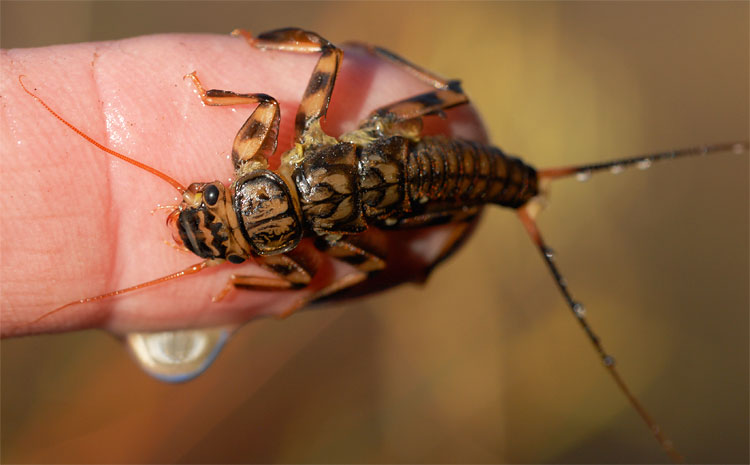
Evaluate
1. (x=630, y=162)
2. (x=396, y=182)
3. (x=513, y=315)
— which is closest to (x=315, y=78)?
(x=396, y=182)

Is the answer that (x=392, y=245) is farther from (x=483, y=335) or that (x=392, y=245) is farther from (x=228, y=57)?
(x=483, y=335)

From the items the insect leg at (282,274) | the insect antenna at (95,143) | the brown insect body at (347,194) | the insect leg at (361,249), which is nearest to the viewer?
the insect antenna at (95,143)

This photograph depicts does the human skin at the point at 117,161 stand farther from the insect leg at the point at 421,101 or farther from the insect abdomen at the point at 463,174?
the insect abdomen at the point at 463,174

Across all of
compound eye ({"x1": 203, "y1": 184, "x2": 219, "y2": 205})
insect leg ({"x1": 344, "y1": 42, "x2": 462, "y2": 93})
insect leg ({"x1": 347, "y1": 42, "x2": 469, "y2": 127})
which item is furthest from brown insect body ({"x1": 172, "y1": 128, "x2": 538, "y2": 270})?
insect leg ({"x1": 344, "y1": 42, "x2": 462, "y2": 93})

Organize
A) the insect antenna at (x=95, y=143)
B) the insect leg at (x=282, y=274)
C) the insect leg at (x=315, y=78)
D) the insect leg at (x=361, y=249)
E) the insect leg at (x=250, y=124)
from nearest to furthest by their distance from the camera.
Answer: the insect antenna at (x=95, y=143) < the insect leg at (x=250, y=124) < the insect leg at (x=315, y=78) < the insect leg at (x=282, y=274) < the insect leg at (x=361, y=249)

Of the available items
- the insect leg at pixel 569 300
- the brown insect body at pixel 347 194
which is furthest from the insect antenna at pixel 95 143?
the insect leg at pixel 569 300

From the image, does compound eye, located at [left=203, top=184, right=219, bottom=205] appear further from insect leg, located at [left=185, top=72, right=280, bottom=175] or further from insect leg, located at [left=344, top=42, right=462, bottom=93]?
insect leg, located at [left=344, top=42, right=462, bottom=93]

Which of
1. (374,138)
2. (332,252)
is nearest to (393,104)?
A: (374,138)

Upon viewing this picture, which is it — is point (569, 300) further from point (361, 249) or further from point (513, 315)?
point (513, 315)
